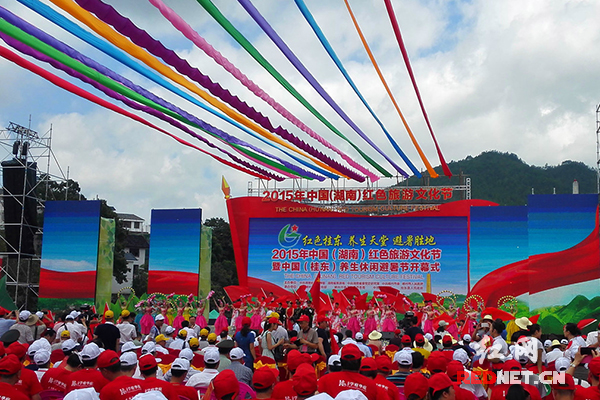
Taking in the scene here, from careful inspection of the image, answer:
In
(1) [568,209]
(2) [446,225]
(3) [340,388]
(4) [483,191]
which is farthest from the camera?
(4) [483,191]

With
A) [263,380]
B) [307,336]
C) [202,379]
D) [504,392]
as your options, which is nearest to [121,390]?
[263,380]

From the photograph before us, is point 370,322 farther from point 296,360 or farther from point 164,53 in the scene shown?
point 296,360

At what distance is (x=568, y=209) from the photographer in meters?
17.3

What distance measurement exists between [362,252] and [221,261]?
14774mm

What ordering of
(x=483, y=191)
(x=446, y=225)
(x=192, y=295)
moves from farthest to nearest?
1. (x=483, y=191)
2. (x=446, y=225)
3. (x=192, y=295)

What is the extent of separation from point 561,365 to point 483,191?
4893 centimetres

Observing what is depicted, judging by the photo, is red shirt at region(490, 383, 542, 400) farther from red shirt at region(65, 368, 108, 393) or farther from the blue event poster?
the blue event poster

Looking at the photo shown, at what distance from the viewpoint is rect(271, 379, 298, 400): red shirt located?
4008 mm

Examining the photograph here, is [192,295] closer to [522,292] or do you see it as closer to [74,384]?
[522,292]

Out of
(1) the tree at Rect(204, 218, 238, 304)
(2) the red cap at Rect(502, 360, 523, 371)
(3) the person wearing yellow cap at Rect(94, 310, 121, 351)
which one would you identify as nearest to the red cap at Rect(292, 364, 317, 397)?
(2) the red cap at Rect(502, 360, 523, 371)

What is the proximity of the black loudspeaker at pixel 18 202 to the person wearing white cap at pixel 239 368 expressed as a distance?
1649 cm

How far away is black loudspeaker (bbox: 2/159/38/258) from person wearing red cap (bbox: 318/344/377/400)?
18381 mm

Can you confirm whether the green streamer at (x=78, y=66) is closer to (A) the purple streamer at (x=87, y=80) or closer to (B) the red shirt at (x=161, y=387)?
(A) the purple streamer at (x=87, y=80)

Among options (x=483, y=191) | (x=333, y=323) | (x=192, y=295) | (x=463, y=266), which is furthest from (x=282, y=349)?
(x=483, y=191)
